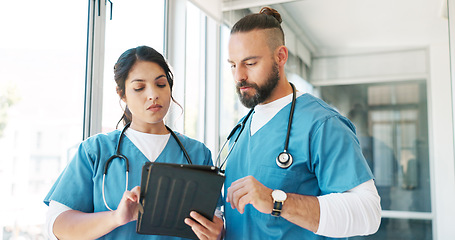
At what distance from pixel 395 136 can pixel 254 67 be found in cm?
179

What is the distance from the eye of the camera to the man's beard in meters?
1.30

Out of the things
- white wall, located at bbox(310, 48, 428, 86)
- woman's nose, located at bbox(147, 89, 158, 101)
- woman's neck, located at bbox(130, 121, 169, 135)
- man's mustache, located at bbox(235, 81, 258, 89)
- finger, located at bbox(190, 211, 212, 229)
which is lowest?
finger, located at bbox(190, 211, 212, 229)

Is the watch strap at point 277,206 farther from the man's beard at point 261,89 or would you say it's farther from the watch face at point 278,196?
the man's beard at point 261,89

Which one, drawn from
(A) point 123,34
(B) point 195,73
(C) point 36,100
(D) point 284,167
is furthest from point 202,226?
(B) point 195,73

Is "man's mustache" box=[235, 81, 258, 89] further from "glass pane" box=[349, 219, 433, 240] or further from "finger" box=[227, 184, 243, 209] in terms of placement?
"glass pane" box=[349, 219, 433, 240]

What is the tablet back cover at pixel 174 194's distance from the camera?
957mm

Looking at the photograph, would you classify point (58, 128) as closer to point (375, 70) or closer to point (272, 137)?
point (272, 137)

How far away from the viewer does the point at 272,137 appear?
1.27 meters

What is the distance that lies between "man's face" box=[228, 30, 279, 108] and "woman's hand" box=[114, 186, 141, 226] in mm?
484

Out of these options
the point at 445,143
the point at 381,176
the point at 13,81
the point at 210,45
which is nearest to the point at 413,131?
the point at 445,143

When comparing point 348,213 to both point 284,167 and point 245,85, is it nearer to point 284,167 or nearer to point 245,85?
point 284,167

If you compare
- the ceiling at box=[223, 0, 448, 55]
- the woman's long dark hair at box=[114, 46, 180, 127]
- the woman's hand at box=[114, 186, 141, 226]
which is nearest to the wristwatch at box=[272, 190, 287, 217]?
the woman's hand at box=[114, 186, 141, 226]

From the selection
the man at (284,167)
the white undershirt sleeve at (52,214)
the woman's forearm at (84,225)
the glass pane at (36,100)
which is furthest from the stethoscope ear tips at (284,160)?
Answer: the glass pane at (36,100)

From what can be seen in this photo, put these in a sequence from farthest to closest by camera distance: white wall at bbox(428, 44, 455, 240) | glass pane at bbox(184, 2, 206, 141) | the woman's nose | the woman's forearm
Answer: glass pane at bbox(184, 2, 206, 141) < white wall at bbox(428, 44, 455, 240) < the woman's nose < the woman's forearm
